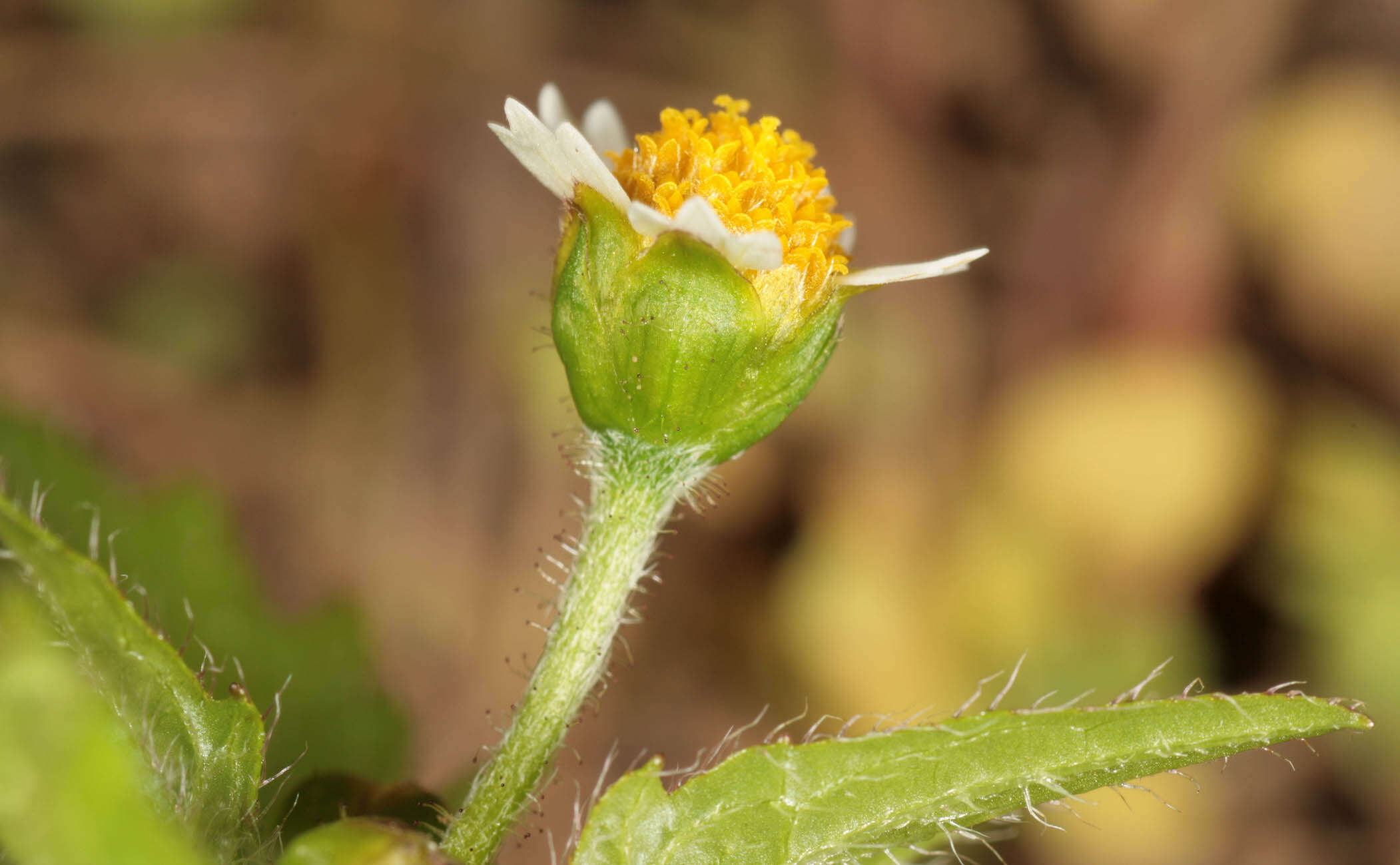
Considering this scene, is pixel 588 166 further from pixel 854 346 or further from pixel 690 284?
pixel 854 346

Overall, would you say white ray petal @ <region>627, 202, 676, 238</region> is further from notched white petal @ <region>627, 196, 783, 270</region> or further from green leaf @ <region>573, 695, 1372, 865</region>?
green leaf @ <region>573, 695, 1372, 865</region>

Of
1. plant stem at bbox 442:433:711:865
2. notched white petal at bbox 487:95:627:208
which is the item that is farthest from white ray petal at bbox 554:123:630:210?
plant stem at bbox 442:433:711:865

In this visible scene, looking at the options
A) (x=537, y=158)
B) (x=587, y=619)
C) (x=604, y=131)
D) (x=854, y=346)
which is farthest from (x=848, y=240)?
(x=854, y=346)

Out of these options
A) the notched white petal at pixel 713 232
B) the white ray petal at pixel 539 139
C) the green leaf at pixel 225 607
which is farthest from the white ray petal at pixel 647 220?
the green leaf at pixel 225 607

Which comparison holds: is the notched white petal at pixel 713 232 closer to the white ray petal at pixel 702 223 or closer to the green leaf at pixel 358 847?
the white ray petal at pixel 702 223

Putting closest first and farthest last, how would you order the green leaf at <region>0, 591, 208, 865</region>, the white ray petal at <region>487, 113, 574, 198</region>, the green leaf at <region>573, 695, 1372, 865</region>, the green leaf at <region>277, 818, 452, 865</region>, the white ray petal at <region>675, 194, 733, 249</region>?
the green leaf at <region>0, 591, 208, 865</region>
the green leaf at <region>277, 818, 452, 865</region>
the green leaf at <region>573, 695, 1372, 865</region>
the white ray petal at <region>675, 194, 733, 249</region>
the white ray petal at <region>487, 113, 574, 198</region>

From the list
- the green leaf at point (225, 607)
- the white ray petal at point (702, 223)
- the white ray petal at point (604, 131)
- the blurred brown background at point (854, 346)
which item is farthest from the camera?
the blurred brown background at point (854, 346)

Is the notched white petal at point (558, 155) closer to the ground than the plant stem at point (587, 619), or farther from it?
farther from it
